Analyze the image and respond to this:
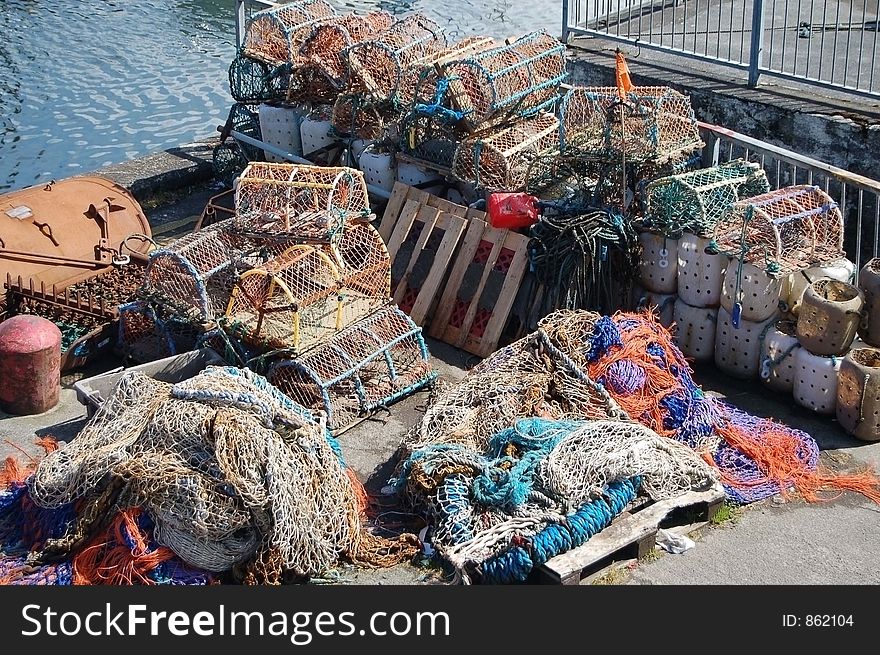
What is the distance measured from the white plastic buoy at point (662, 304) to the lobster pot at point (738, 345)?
14.8 inches

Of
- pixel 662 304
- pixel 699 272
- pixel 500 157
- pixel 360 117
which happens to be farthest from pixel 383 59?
pixel 699 272

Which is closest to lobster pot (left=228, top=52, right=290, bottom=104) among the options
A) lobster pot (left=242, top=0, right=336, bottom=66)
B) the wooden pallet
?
lobster pot (left=242, top=0, right=336, bottom=66)

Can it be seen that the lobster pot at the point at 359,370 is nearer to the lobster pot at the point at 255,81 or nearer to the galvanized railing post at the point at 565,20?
the lobster pot at the point at 255,81

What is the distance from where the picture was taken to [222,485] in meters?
5.52

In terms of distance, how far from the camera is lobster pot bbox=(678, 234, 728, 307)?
7523mm

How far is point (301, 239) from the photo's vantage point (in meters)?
7.50

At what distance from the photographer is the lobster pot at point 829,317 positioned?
6.81m

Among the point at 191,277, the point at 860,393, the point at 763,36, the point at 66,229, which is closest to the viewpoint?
the point at 860,393

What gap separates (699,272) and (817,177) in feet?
5.54

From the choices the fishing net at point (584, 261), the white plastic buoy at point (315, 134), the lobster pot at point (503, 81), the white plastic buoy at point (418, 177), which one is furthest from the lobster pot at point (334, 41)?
the fishing net at point (584, 261)

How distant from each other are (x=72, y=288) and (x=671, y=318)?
4.43 m

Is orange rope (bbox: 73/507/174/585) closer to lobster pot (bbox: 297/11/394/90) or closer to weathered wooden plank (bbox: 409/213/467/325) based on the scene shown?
weathered wooden plank (bbox: 409/213/467/325)

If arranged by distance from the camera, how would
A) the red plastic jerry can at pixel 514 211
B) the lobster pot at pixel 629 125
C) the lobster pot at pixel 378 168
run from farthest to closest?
the lobster pot at pixel 378 168 → the red plastic jerry can at pixel 514 211 → the lobster pot at pixel 629 125

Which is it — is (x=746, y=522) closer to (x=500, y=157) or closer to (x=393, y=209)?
(x=500, y=157)
